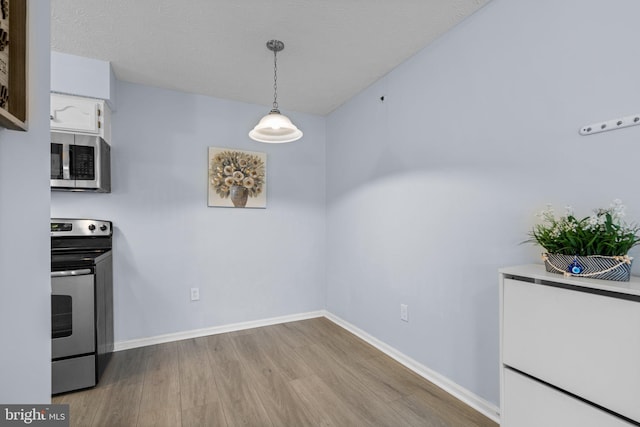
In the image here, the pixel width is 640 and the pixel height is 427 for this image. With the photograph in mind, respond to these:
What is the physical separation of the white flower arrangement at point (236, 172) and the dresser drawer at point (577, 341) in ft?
8.56

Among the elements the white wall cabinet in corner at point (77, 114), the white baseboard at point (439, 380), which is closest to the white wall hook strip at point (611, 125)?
the white baseboard at point (439, 380)

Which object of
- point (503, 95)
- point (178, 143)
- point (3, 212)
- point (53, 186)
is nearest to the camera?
point (3, 212)

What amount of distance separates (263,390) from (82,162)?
2257 millimetres

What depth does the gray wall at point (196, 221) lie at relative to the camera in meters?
2.82

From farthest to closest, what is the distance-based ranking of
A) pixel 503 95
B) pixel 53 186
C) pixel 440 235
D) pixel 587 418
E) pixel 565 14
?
pixel 53 186
pixel 440 235
pixel 503 95
pixel 565 14
pixel 587 418

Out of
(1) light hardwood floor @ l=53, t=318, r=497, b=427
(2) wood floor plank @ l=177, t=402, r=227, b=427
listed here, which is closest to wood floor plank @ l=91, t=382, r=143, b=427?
(1) light hardwood floor @ l=53, t=318, r=497, b=427

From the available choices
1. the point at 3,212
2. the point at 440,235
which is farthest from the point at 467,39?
the point at 3,212

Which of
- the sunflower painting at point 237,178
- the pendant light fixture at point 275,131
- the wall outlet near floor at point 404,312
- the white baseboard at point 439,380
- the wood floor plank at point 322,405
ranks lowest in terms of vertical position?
the wood floor plank at point 322,405

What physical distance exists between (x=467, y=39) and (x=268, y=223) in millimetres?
2490

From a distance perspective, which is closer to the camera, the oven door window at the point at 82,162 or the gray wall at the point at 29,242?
the gray wall at the point at 29,242

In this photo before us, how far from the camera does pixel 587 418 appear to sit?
113 centimetres

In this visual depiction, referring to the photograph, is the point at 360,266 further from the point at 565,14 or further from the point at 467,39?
the point at 565,14

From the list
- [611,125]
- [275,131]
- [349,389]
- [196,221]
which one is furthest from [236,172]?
[611,125]

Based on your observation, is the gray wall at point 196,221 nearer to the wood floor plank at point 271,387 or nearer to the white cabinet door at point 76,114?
the white cabinet door at point 76,114
